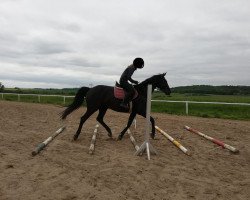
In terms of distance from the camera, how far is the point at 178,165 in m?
6.89

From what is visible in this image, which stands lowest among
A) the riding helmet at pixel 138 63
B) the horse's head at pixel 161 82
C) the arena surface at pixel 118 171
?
the arena surface at pixel 118 171

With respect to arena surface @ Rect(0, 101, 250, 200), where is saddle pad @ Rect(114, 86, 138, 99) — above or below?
above

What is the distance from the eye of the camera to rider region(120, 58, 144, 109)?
9.06 meters

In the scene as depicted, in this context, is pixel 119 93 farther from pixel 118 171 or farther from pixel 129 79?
pixel 118 171

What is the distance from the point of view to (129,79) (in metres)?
9.15

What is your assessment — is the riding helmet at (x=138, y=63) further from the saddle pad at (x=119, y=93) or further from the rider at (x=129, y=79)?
the saddle pad at (x=119, y=93)

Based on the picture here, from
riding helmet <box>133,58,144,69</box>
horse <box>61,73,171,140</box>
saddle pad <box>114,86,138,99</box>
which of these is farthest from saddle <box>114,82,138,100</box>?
riding helmet <box>133,58,144,69</box>

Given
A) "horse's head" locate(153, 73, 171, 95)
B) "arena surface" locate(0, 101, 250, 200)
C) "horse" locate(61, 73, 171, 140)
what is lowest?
"arena surface" locate(0, 101, 250, 200)

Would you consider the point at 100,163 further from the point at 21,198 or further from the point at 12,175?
the point at 21,198

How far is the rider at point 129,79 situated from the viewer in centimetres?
906

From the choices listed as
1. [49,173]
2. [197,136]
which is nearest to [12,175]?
[49,173]

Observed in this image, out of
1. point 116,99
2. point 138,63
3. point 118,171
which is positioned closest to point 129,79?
point 138,63

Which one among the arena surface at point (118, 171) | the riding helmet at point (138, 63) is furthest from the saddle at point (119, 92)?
the arena surface at point (118, 171)

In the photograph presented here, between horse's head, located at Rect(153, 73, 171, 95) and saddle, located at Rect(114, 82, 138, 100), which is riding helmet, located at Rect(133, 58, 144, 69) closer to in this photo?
horse's head, located at Rect(153, 73, 171, 95)
